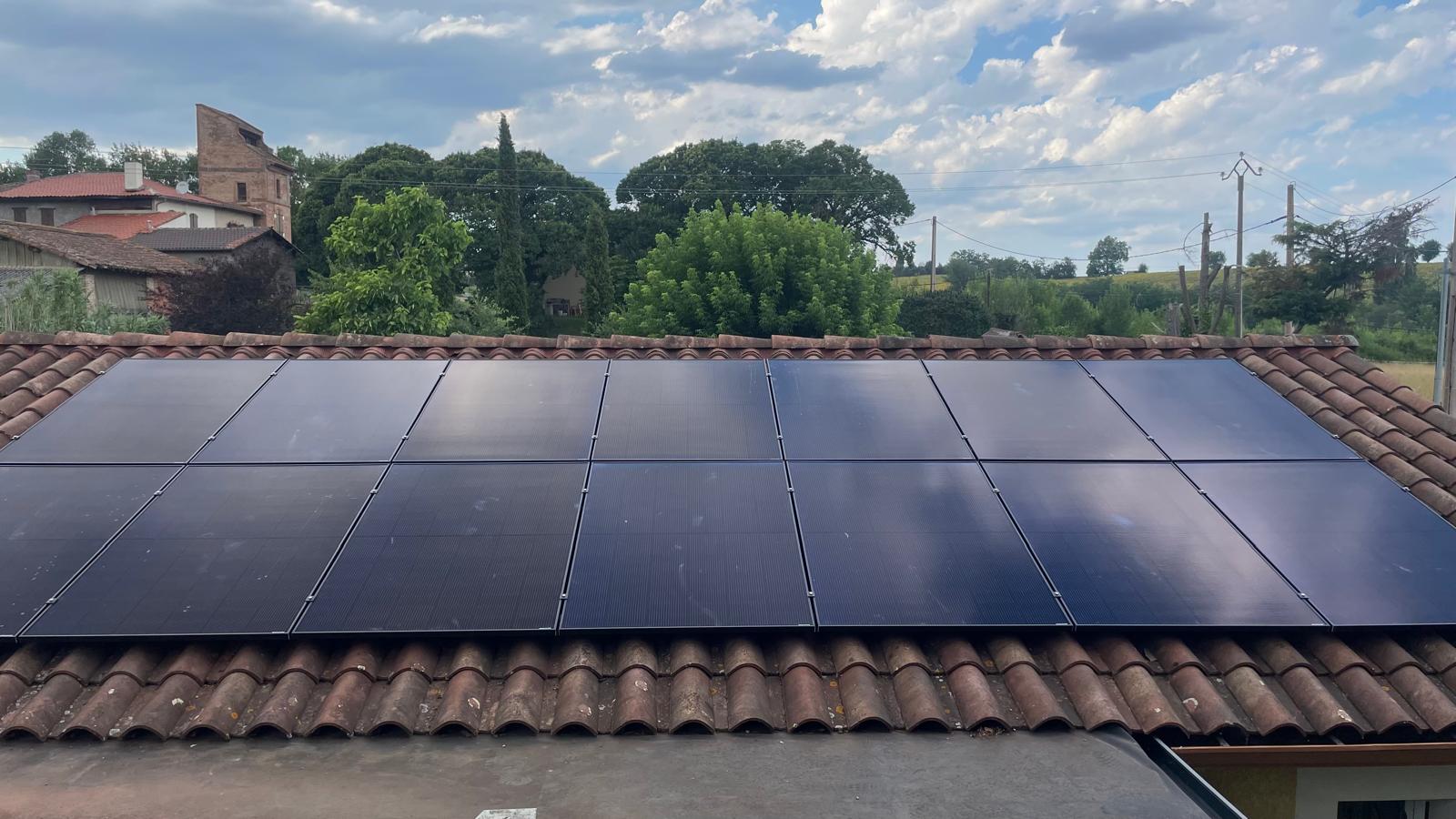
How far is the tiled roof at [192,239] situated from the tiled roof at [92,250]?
1066 cm

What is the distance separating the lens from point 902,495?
645cm

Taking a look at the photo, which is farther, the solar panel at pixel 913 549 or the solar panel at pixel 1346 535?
the solar panel at pixel 1346 535

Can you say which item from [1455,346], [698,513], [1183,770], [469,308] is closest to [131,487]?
[698,513]

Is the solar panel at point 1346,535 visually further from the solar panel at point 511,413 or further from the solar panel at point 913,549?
the solar panel at point 511,413

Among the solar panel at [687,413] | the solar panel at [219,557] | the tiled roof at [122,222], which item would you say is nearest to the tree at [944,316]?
the solar panel at [687,413]

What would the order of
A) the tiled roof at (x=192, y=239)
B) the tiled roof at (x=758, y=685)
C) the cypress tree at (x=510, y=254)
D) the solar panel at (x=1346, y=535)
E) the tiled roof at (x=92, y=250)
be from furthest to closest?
the tiled roof at (x=192, y=239)
the cypress tree at (x=510, y=254)
the tiled roof at (x=92, y=250)
the solar panel at (x=1346, y=535)
the tiled roof at (x=758, y=685)

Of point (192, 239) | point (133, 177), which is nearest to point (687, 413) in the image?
point (192, 239)

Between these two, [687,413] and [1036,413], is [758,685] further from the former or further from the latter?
[1036,413]

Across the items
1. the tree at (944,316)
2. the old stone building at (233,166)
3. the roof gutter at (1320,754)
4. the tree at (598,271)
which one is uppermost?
the old stone building at (233,166)

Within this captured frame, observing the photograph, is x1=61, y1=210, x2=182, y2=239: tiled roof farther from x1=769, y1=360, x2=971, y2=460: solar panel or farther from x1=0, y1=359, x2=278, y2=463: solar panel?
x1=769, y1=360, x2=971, y2=460: solar panel

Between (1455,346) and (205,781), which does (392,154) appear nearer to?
(1455,346)

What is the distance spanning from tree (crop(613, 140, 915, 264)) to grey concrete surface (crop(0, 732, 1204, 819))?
76245mm

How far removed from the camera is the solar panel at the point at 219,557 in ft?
17.7

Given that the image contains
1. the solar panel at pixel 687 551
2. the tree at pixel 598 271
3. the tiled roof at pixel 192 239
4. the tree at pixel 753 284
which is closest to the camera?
the solar panel at pixel 687 551
